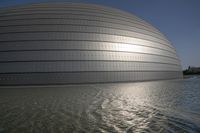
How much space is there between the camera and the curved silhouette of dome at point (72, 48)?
22.0 meters

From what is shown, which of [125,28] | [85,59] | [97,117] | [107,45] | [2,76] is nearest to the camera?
[97,117]

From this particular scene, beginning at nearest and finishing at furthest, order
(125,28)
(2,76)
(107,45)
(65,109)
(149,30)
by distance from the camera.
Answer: (65,109) < (2,76) < (107,45) < (125,28) < (149,30)

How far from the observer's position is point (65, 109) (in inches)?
329

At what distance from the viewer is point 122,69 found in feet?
79.8

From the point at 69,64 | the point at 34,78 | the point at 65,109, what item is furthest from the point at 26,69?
the point at 65,109

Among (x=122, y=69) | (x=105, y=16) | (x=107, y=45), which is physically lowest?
(x=122, y=69)

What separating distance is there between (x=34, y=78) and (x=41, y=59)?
215 cm

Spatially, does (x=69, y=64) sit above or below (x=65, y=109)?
above

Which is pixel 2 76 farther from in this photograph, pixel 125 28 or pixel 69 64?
pixel 125 28

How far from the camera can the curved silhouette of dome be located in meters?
22.0

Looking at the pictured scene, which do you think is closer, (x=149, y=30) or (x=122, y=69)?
(x=122, y=69)

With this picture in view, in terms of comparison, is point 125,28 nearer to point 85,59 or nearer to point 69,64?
point 85,59

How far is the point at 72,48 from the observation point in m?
23.1

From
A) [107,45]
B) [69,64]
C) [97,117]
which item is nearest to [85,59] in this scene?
[69,64]
